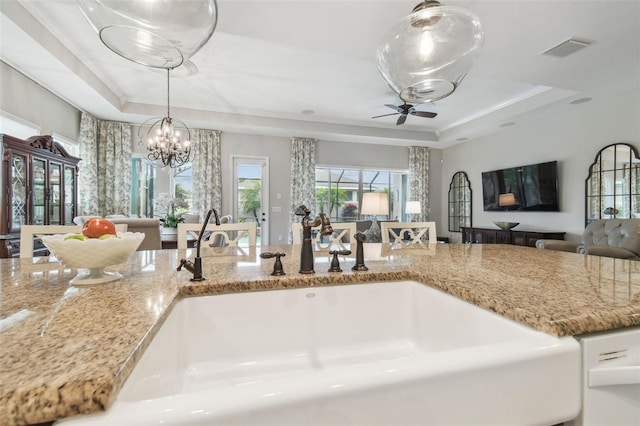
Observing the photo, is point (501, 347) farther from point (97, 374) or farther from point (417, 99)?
point (417, 99)

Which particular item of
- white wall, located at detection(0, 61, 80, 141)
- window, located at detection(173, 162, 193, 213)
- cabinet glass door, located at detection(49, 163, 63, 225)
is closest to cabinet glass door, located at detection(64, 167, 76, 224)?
cabinet glass door, located at detection(49, 163, 63, 225)

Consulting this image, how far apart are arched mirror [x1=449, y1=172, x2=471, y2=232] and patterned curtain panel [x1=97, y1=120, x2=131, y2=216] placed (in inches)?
261

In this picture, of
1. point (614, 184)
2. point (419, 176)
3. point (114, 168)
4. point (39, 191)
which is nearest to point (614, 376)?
point (39, 191)

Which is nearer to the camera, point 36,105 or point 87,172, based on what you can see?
point 36,105

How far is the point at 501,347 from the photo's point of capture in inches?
21.6

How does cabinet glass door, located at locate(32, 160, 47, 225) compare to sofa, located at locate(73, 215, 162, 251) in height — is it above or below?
above

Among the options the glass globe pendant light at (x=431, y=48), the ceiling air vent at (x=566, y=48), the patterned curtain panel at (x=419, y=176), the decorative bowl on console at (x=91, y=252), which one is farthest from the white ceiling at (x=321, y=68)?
the decorative bowl on console at (x=91, y=252)

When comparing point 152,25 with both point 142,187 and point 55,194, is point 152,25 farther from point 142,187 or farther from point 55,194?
point 142,187

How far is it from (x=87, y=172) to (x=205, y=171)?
1808mm

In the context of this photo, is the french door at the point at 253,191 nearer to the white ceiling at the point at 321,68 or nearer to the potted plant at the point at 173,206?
the white ceiling at the point at 321,68

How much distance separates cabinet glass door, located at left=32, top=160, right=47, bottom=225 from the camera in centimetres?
319

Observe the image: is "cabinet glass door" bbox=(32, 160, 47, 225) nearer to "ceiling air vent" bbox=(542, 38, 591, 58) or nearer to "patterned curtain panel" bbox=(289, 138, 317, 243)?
"patterned curtain panel" bbox=(289, 138, 317, 243)

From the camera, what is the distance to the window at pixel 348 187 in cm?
696

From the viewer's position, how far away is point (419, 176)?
7180 mm
